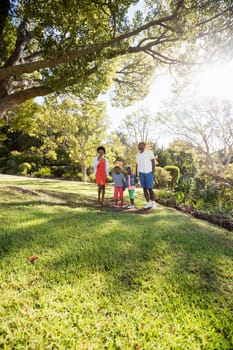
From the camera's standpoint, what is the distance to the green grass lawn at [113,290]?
1445 millimetres

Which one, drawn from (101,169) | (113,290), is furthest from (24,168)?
(113,290)

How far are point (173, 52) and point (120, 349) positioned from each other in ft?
31.0

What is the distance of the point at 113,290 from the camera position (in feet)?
6.28

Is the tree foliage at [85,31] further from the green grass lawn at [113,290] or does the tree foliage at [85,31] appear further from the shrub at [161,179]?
the shrub at [161,179]

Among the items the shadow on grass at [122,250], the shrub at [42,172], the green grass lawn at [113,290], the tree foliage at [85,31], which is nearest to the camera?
the green grass lawn at [113,290]

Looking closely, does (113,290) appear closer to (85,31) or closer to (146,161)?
(146,161)

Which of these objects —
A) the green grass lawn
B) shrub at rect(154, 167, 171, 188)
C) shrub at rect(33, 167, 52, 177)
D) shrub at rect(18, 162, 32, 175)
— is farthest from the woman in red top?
shrub at rect(18, 162, 32, 175)

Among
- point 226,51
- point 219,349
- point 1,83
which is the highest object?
point 226,51

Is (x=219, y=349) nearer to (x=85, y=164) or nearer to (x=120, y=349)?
(x=120, y=349)

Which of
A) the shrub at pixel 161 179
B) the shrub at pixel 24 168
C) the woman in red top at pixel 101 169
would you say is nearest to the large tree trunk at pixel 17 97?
the woman in red top at pixel 101 169

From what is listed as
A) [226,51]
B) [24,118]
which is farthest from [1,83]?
[226,51]

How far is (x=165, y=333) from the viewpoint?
4.88ft

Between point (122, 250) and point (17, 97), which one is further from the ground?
point (17, 97)

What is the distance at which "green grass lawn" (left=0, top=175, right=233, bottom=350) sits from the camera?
4.74ft
